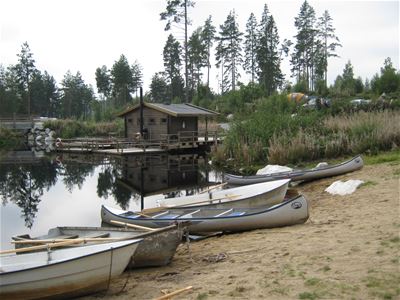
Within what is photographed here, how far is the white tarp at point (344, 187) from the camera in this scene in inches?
425

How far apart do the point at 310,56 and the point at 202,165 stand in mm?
40963

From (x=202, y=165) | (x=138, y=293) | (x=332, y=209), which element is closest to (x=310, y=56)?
(x=202, y=165)

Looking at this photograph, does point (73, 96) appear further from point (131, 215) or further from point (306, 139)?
point (131, 215)

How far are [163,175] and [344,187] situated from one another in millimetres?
11749

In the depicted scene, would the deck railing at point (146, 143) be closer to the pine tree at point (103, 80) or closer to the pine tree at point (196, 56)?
the pine tree at point (196, 56)

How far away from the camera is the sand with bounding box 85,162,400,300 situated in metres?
4.79

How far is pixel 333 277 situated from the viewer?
16.4 feet

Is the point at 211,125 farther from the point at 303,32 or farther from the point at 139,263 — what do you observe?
the point at 139,263

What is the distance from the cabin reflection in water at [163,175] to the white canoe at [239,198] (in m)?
5.18

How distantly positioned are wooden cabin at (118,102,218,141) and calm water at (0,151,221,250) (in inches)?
151

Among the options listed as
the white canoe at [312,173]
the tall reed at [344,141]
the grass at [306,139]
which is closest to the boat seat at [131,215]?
the white canoe at [312,173]

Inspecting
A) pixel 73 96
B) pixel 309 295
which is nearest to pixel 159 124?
pixel 309 295

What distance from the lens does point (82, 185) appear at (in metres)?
18.9

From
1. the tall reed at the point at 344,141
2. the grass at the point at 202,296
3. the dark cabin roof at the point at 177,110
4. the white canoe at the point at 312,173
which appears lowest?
the grass at the point at 202,296
